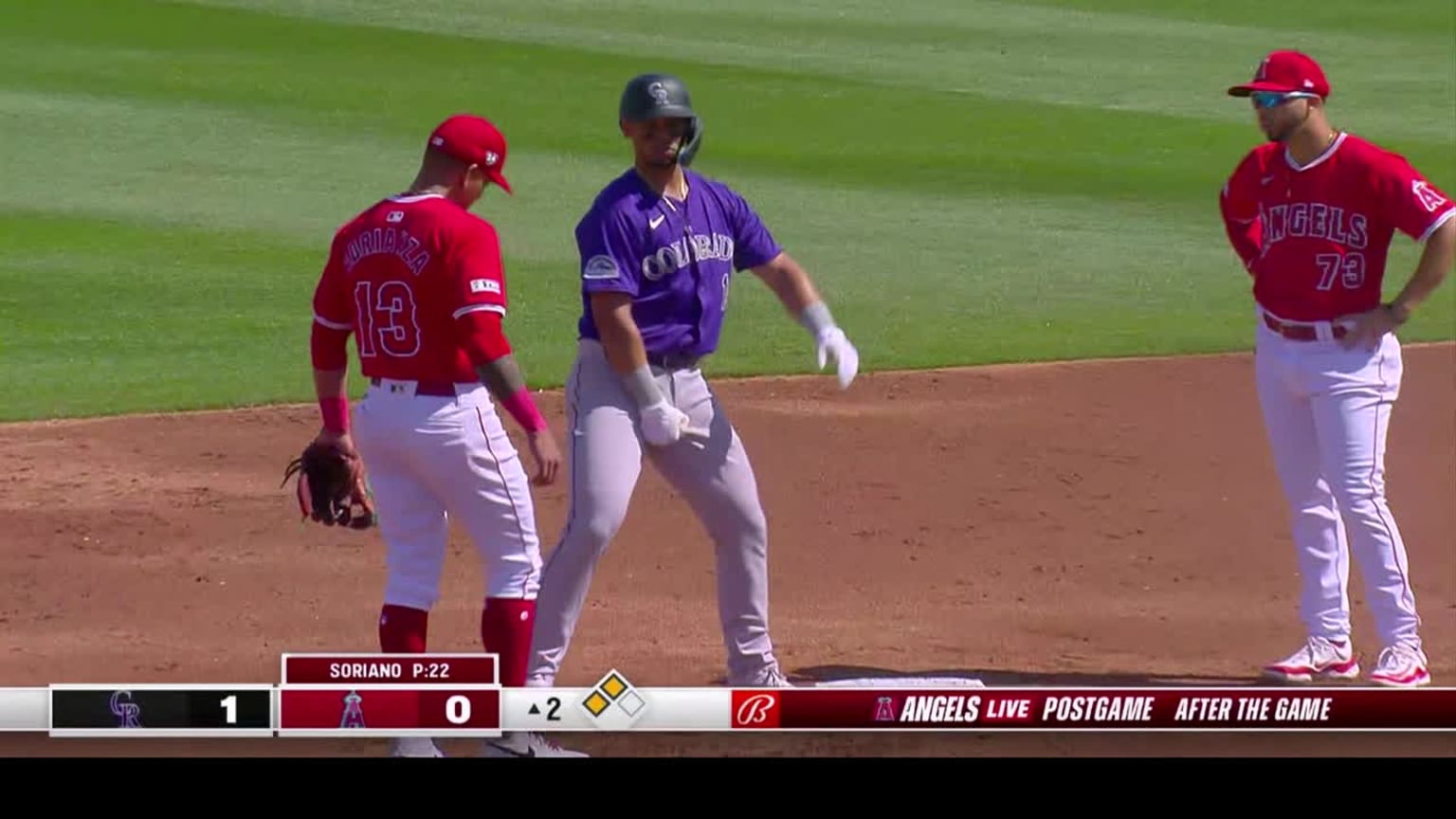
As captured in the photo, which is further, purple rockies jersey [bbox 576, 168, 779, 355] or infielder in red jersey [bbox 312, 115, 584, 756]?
purple rockies jersey [bbox 576, 168, 779, 355]

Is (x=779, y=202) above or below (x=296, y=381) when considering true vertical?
above

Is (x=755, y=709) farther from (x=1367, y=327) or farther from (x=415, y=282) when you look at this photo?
(x=1367, y=327)

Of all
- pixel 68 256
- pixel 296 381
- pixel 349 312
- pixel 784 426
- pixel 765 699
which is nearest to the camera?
pixel 765 699

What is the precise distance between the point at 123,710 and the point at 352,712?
0.56m

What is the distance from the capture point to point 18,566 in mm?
8062

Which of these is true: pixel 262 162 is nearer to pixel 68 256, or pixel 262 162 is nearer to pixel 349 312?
pixel 68 256

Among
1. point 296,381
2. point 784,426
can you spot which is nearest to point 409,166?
point 296,381

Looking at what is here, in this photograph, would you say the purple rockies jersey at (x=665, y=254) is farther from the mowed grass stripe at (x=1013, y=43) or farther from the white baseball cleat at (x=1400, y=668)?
the mowed grass stripe at (x=1013, y=43)

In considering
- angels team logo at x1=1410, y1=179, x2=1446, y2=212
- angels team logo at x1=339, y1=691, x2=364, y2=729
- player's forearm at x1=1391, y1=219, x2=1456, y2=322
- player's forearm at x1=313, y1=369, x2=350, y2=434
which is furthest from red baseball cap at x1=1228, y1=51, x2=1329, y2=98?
angels team logo at x1=339, y1=691, x2=364, y2=729

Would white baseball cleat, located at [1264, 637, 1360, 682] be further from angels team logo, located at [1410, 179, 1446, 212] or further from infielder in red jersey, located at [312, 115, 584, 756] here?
infielder in red jersey, located at [312, 115, 584, 756]

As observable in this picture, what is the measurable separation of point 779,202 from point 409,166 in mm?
2666

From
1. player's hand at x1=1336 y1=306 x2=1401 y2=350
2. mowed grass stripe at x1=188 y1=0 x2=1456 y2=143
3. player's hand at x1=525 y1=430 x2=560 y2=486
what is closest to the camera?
player's hand at x1=525 y1=430 x2=560 y2=486

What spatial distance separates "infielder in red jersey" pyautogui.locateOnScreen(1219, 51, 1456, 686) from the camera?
6.76m

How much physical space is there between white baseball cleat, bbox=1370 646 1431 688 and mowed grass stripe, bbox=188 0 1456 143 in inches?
453
